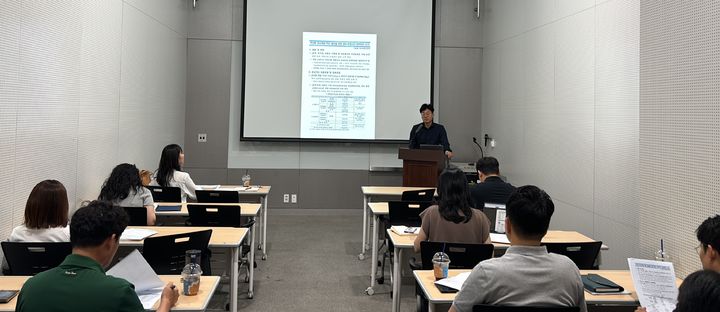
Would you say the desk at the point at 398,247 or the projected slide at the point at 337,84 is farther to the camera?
the projected slide at the point at 337,84

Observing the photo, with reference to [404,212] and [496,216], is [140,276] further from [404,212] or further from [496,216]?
[404,212]

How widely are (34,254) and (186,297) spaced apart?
115cm

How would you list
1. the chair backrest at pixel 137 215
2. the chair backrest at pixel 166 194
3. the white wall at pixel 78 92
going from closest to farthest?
the white wall at pixel 78 92 → the chair backrest at pixel 137 215 → the chair backrest at pixel 166 194

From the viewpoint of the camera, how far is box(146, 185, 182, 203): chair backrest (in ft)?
16.5

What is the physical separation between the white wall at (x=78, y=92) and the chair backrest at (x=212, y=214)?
1162mm

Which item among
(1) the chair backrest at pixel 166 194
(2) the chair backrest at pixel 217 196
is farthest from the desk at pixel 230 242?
(2) the chair backrest at pixel 217 196

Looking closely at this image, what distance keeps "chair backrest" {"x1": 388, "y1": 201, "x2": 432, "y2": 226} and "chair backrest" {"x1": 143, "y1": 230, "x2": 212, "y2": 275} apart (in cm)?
186

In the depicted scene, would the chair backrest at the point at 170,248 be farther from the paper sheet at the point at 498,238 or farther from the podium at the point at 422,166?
the podium at the point at 422,166

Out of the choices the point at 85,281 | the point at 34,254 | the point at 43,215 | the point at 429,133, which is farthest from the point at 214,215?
the point at 429,133

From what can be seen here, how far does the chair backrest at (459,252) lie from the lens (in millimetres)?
3068

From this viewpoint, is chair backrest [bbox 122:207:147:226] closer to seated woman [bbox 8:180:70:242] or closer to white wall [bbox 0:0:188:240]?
white wall [bbox 0:0:188:240]

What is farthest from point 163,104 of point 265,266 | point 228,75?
point 265,266

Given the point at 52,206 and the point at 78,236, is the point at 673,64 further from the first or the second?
the point at 52,206

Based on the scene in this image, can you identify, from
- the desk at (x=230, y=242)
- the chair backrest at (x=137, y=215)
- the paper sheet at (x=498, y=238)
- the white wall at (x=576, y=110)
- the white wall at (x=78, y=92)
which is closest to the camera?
the desk at (x=230, y=242)
